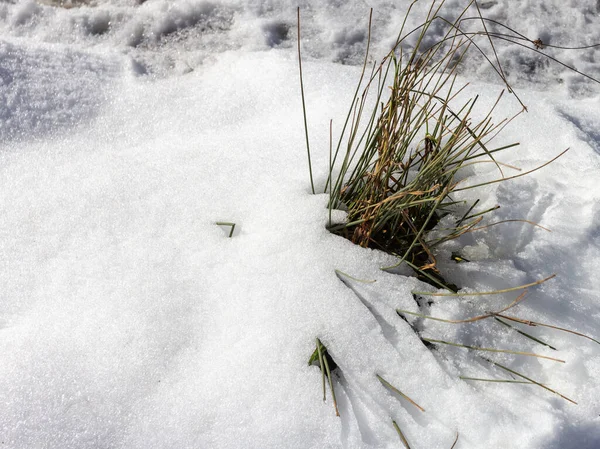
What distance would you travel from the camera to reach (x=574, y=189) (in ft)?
4.76

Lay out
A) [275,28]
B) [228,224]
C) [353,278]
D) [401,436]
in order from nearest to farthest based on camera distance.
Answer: [401,436] < [353,278] < [228,224] < [275,28]

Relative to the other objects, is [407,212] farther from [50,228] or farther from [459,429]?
[50,228]

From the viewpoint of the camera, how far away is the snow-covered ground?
3.67ft

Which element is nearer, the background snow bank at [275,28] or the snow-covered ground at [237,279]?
the snow-covered ground at [237,279]

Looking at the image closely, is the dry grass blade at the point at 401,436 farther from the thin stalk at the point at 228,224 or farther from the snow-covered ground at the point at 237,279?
the thin stalk at the point at 228,224

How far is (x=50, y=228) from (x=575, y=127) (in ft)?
5.02

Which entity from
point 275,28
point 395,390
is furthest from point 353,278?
point 275,28

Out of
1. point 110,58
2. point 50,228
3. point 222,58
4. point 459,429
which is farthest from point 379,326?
point 110,58

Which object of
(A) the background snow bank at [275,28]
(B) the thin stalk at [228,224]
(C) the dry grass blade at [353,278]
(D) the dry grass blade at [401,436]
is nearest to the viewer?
(D) the dry grass blade at [401,436]

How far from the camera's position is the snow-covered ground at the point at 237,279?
Answer: 1117mm

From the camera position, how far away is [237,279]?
4.05ft

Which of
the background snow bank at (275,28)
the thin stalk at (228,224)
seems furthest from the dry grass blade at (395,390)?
the background snow bank at (275,28)

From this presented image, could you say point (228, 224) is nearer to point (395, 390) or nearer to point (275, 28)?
point (395, 390)

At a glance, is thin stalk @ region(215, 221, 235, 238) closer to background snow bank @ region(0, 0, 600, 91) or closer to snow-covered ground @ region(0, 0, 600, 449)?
snow-covered ground @ region(0, 0, 600, 449)
